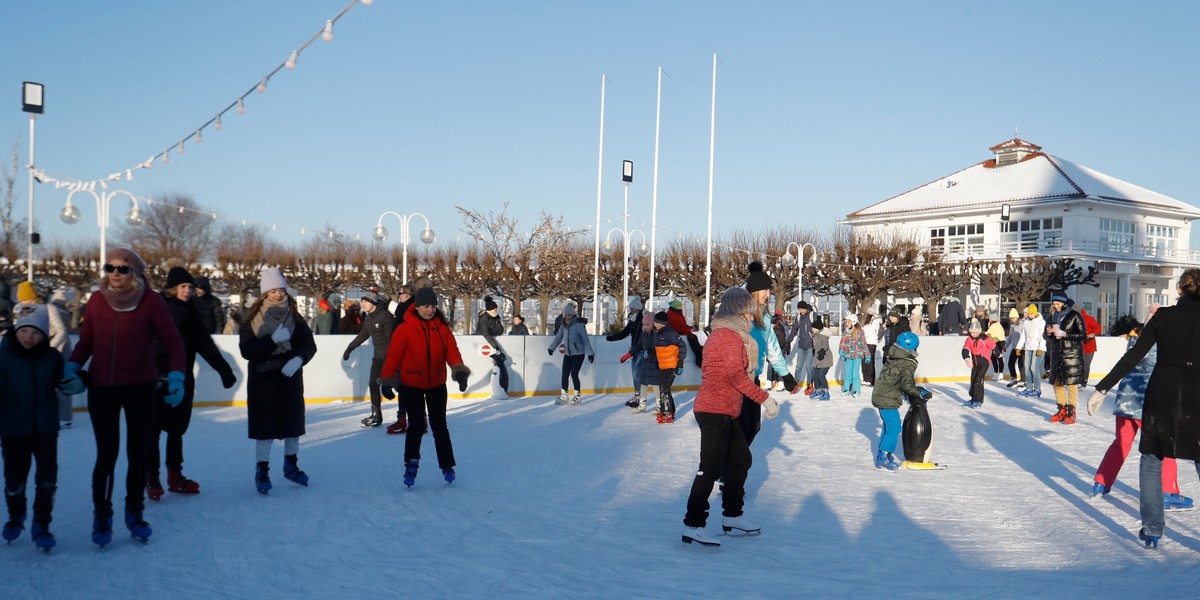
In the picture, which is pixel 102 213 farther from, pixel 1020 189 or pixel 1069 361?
pixel 1020 189

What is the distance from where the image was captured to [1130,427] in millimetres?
6898

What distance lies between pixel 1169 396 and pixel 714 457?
105 inches

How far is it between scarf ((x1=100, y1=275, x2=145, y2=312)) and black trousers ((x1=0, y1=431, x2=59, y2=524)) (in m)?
0.76

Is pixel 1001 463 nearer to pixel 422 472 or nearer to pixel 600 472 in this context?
pixel 600 472

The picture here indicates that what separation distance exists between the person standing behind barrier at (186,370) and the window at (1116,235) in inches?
1784

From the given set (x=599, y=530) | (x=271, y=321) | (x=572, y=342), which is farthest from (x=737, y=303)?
(x=572, y=342)

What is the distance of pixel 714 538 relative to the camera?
19.1 feet

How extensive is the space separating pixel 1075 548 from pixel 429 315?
463 centimetres

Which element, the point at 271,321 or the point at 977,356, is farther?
the point at 977,356

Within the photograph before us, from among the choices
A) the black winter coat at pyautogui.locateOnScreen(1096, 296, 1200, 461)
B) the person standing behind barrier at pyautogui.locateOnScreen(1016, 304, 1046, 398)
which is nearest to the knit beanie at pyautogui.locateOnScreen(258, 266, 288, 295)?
the black winter coat at pyautogui.locateOnScreen(1096, 296, 1200, 461)

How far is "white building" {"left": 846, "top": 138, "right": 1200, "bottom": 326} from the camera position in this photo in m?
44.3

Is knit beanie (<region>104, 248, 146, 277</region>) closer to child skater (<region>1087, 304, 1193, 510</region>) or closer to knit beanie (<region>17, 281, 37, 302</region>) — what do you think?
Result: knit beanie (<region>17, 281, 37, 302</region>)

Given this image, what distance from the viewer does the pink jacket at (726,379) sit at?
18.8 ft

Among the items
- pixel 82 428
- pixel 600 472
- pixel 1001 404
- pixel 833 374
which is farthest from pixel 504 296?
pixel 600 472
